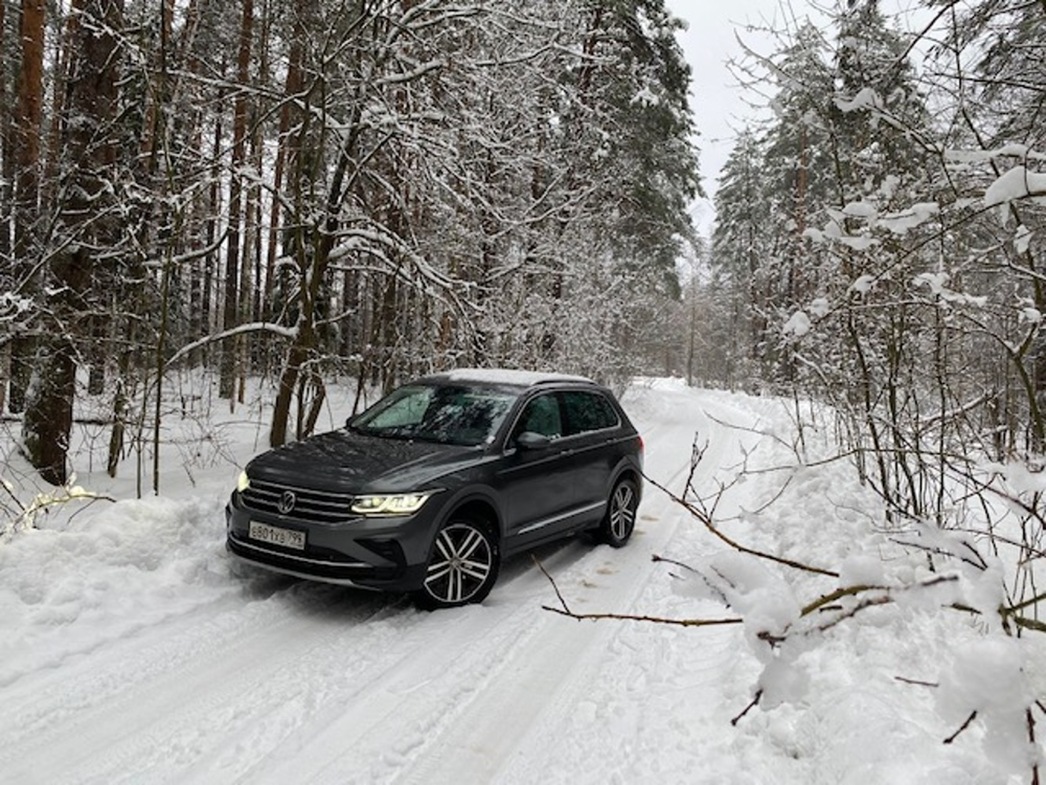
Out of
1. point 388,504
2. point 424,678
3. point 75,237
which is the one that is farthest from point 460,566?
point 75,237

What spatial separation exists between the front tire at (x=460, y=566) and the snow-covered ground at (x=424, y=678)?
0.14 meters

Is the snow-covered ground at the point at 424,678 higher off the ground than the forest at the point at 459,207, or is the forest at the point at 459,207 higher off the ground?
the forest at the point at 459,207

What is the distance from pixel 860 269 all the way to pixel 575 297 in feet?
44.1

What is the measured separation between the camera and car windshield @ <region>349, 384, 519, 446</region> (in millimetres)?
5918

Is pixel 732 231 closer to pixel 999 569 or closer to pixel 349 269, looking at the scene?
pixel 349 269

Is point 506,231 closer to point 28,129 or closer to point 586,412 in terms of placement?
point 586,412

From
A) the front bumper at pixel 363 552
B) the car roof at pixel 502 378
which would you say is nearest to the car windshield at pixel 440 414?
the car roof at pixel 502 378

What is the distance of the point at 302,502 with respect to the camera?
4.93 m

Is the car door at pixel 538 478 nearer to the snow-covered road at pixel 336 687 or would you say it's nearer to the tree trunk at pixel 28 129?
the snow-covered road at pixel 336 687

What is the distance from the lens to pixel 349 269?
954 cm

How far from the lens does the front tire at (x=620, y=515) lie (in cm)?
715

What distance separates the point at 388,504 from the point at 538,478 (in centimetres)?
167

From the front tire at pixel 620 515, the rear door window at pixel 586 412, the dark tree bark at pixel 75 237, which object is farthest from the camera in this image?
the dark tree bark at pixel 75 237

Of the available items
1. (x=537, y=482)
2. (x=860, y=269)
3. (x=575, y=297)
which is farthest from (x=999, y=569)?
(x=575, y=297)
